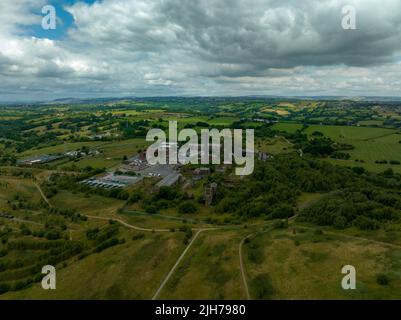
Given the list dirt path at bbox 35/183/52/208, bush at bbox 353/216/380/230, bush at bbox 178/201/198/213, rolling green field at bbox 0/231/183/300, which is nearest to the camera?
rolling green field at bbox 0/231/183/300

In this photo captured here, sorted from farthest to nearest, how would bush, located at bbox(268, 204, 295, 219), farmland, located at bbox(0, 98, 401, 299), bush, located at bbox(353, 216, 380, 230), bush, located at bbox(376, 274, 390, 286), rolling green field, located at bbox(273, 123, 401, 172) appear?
rolling green field, located at bbox(273, 123, 401, 172)
bush, located at bbox(268, 204, 295, 219)
bush, located at bbox(353, 216, 380, 230)
farmland, located at bbox(0, 98, 401, 299)
bush, located at bbox(376, 274, 390, 286)

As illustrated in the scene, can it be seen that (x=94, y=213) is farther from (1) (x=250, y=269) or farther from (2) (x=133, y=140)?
(2) (x=133, y=140)

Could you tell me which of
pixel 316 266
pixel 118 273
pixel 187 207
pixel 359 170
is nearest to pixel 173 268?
pixel 118 273

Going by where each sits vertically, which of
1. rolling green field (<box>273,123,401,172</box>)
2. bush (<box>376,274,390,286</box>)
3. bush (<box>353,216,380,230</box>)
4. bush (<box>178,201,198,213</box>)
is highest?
rolling green field (<box>273,123,401,172</box>)

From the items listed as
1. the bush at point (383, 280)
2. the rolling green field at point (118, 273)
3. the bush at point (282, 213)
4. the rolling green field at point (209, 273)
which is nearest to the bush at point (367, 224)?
the bush at point (282, 213)

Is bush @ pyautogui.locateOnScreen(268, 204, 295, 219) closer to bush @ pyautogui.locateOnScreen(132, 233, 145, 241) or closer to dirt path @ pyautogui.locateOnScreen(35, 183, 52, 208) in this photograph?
bush @ pyautogui.locateOnScreen(132, 233, 145, 241)

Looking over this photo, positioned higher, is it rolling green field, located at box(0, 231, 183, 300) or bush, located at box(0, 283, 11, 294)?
rolling green field, located at box(0, 231, 183, 300)

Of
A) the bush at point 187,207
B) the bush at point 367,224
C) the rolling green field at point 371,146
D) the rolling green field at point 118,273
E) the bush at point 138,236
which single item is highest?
the rolling green field at point 371,146

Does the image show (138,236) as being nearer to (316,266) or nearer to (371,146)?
(316,266)

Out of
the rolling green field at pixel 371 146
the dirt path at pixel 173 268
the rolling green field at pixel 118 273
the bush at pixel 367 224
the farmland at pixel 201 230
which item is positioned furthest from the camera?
the rolling green field at pixel 371 146

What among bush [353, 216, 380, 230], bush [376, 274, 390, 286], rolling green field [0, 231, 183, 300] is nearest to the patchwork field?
bush [376, 274, 390, 286]

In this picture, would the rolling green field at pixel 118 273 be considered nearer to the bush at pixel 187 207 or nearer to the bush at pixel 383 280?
the bush at pixel 187 207

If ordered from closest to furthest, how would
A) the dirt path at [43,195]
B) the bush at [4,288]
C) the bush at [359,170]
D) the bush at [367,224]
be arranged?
the bush at [4,288] < the bush at [367,224] < the dirt path at [43,195] < the bush at [359,170]
